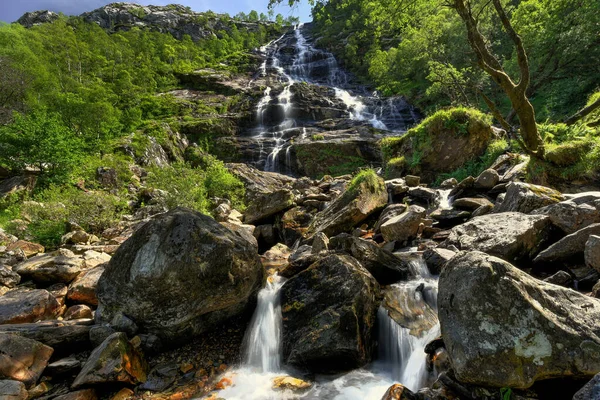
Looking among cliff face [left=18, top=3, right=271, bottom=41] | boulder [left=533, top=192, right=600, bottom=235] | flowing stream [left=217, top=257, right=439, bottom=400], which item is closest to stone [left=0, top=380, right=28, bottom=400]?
flowing stream [left=217, top=257, right=439, bottom=400]

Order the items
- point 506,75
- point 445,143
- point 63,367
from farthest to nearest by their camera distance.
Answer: point 445,143 → point 506,75 → point 63,367

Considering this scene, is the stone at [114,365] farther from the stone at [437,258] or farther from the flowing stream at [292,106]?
the flowing stream at [292,106]

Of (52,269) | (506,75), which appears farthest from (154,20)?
(506,75)

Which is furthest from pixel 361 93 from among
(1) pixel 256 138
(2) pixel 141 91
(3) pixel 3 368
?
(3) pixel 3 368

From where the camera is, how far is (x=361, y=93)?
44000mm

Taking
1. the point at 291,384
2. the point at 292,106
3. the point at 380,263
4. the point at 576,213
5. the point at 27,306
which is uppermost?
the point at 292,106

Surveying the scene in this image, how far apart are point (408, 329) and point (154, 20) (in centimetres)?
10950

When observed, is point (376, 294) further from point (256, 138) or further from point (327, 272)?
point (256, 138)

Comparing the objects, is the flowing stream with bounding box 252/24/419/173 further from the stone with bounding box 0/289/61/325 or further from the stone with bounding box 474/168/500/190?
the stone with bounding box 0/289/61/325

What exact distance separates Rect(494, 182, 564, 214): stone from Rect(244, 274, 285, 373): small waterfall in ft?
18.8

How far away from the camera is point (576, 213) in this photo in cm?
525

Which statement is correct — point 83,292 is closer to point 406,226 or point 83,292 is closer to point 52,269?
point 52,269

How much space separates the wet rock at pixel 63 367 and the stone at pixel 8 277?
3.39m

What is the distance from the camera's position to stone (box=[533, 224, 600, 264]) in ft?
15.4
